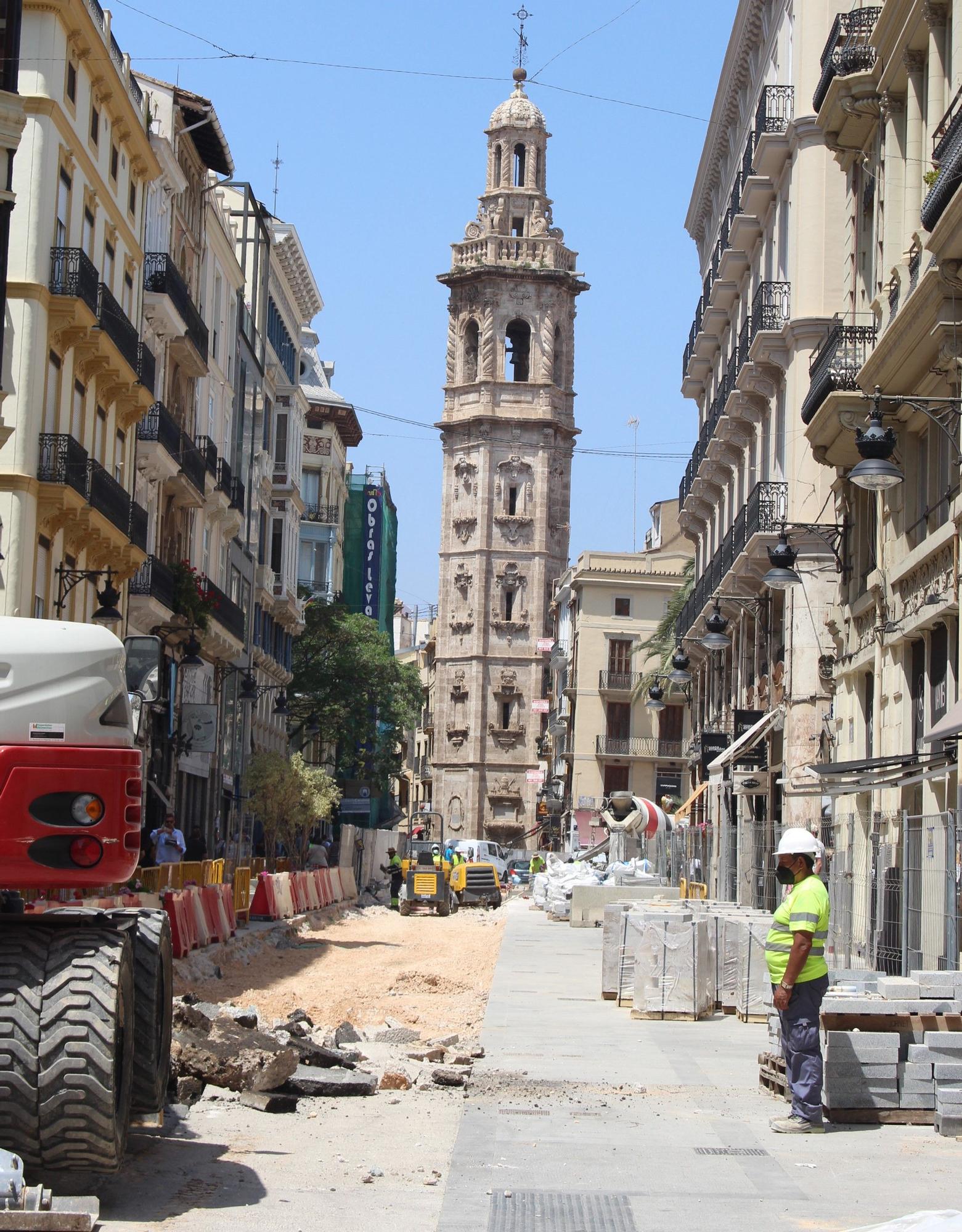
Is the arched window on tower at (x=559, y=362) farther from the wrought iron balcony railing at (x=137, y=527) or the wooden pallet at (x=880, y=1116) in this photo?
the wooden pallet at (x=880, y=1116)

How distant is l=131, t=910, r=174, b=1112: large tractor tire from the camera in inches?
369

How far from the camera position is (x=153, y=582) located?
40094mm

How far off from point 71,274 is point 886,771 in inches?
640

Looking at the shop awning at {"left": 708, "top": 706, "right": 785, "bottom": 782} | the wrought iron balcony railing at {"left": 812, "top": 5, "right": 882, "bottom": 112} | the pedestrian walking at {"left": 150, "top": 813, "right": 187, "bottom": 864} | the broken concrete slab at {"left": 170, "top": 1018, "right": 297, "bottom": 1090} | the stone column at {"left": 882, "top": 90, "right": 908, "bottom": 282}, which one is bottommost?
the broken concrete slab at {"left": 170, "top": 1018, "right": 297, "bottom": 1090}

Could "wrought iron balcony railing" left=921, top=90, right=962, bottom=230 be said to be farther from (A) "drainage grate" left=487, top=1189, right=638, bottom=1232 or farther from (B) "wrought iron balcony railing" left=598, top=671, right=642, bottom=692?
(B) "wrought iron balcony railing" left=598, top=671, right=642, bottom=692

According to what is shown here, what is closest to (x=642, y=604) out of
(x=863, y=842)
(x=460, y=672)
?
(x=460, y=672)

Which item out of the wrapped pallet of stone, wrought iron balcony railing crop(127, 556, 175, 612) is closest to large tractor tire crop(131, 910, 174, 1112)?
the wrapped pallet of stone

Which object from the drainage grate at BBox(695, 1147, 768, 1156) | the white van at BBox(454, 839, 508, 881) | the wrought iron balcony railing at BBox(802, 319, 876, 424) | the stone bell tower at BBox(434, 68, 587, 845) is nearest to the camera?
the drainage grate at BBox(695, 1147, 768, 1156)

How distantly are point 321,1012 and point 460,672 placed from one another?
8727 cm

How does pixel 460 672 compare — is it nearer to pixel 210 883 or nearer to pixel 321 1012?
pixel 210 883

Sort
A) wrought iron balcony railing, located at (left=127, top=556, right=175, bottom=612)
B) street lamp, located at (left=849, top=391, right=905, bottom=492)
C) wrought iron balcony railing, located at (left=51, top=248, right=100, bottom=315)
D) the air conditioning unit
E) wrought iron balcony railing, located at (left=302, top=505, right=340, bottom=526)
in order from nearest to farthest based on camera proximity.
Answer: street lamp, located at (left=849, top=391, right=905, bottom=492) → wrought iron balcony railing, located at (left=51, top=248, right=100, bottom=315) → the air conditioning unit → wrought iron balcony railing, located at (left=127, top=556, right=175, bottom=612) → wrought iron balcony railing, located at (left=302, top=505, right=340, bottom=526)

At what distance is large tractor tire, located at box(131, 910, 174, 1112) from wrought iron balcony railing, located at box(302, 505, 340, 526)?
77.7 metres

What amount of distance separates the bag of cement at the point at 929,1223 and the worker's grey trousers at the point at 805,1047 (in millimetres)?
4619

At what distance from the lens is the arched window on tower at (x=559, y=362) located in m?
107
